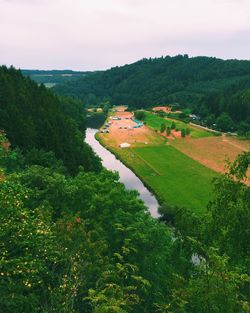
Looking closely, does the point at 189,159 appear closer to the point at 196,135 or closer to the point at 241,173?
the point at 196,135

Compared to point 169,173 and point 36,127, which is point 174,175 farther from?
point 36,127

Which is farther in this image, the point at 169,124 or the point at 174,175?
the point at 169,124

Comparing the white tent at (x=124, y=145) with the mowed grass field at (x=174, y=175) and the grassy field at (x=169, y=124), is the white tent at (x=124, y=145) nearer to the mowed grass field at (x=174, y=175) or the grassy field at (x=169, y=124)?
the mowed grass field at (x=174, y=175)

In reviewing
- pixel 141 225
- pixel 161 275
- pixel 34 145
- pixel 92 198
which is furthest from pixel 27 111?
pixel 161 275

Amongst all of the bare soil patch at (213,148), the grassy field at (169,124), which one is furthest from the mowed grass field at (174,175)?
the grassy field at (169,124)

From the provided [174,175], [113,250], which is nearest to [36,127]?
[113,250]

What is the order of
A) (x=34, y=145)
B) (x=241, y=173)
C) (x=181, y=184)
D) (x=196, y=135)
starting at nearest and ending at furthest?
(x=241, y=173) → (x=34, y=145) → (x=181, y=184) → (x=196, y=135)
